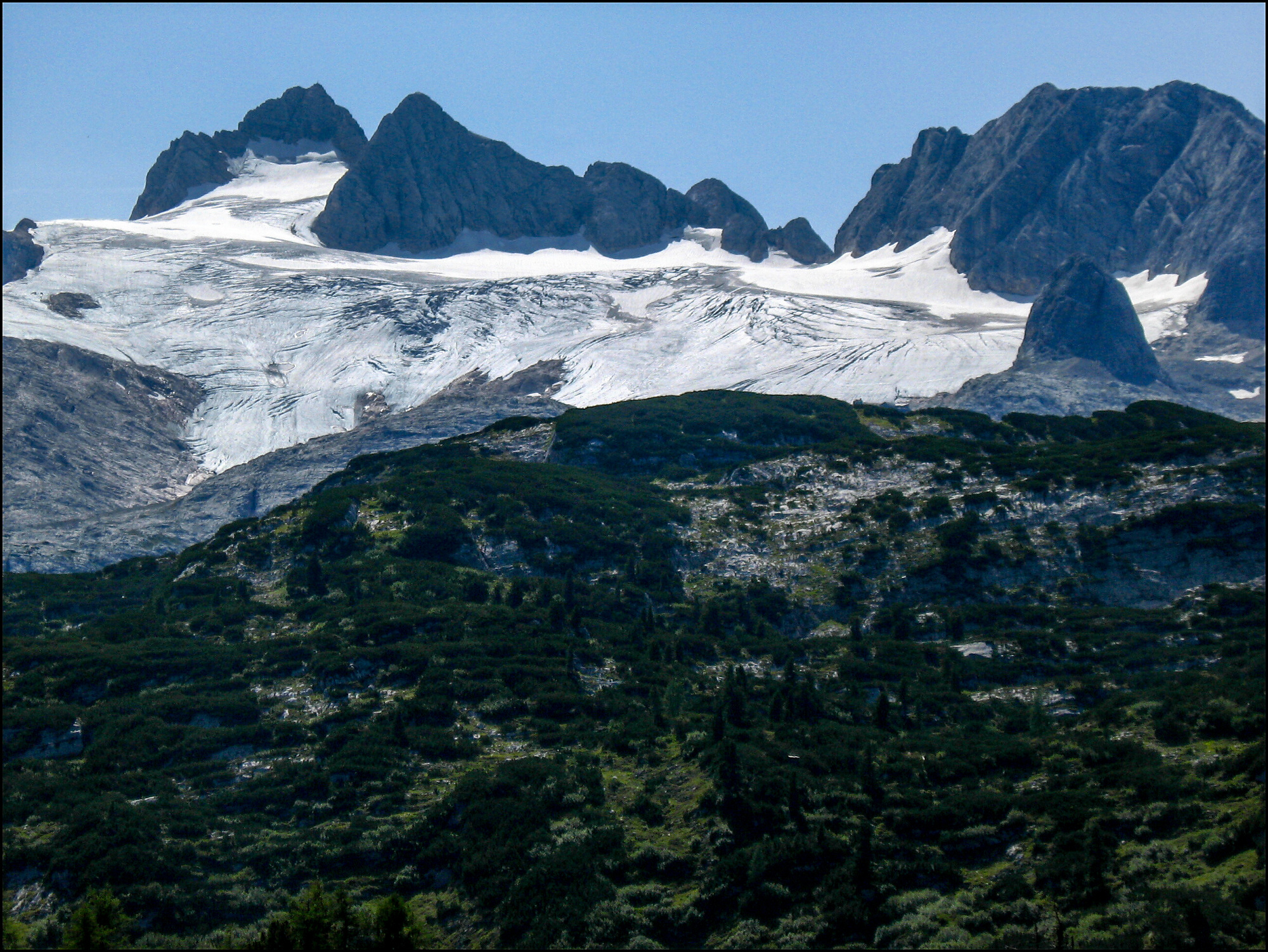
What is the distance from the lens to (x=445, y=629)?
8719 cm

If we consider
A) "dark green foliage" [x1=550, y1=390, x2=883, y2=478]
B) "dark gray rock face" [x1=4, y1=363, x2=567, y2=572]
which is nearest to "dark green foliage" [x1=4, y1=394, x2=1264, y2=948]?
"dark green foliage" [x1=550, y1=390, x2=883, y2=478]

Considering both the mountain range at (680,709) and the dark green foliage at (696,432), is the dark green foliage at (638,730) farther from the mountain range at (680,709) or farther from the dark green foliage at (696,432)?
the dark green foliage at (696,432)

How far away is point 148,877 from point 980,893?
125 ft

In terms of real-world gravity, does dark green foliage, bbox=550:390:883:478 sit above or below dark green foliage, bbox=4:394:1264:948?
above

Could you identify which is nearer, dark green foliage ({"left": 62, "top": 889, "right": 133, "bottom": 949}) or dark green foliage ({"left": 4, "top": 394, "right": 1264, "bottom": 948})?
dark green foliage ({"left": 62, "top": 889, "right": 133, "bottom": 949})

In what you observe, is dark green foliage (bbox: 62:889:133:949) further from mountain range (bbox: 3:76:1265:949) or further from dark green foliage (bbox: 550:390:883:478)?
dark green foliage (bbox: 550:390:883:478)

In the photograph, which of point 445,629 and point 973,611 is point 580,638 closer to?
point 445,629

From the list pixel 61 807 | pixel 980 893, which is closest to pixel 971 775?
pixel 980 893

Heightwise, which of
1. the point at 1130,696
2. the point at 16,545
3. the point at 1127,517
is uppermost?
the point at 1127,517

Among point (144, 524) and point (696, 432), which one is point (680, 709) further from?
point (144, 524)

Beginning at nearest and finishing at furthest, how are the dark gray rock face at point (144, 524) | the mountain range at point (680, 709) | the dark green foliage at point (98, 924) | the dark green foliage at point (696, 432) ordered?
the dark green foliage at point (98, 924) < the mountain range at point (680, 709) < the dark green foliage at point (696, 432) < the dark gray rock face at point (144, 524)

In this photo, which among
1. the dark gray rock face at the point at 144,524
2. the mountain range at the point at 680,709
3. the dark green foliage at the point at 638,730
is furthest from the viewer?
the dark gray rock face at the point at 144,524

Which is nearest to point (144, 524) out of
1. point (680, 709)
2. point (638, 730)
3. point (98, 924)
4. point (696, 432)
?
point (696, 432)

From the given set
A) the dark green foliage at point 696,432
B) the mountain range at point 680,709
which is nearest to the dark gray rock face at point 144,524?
the mountain range at point 680,709
